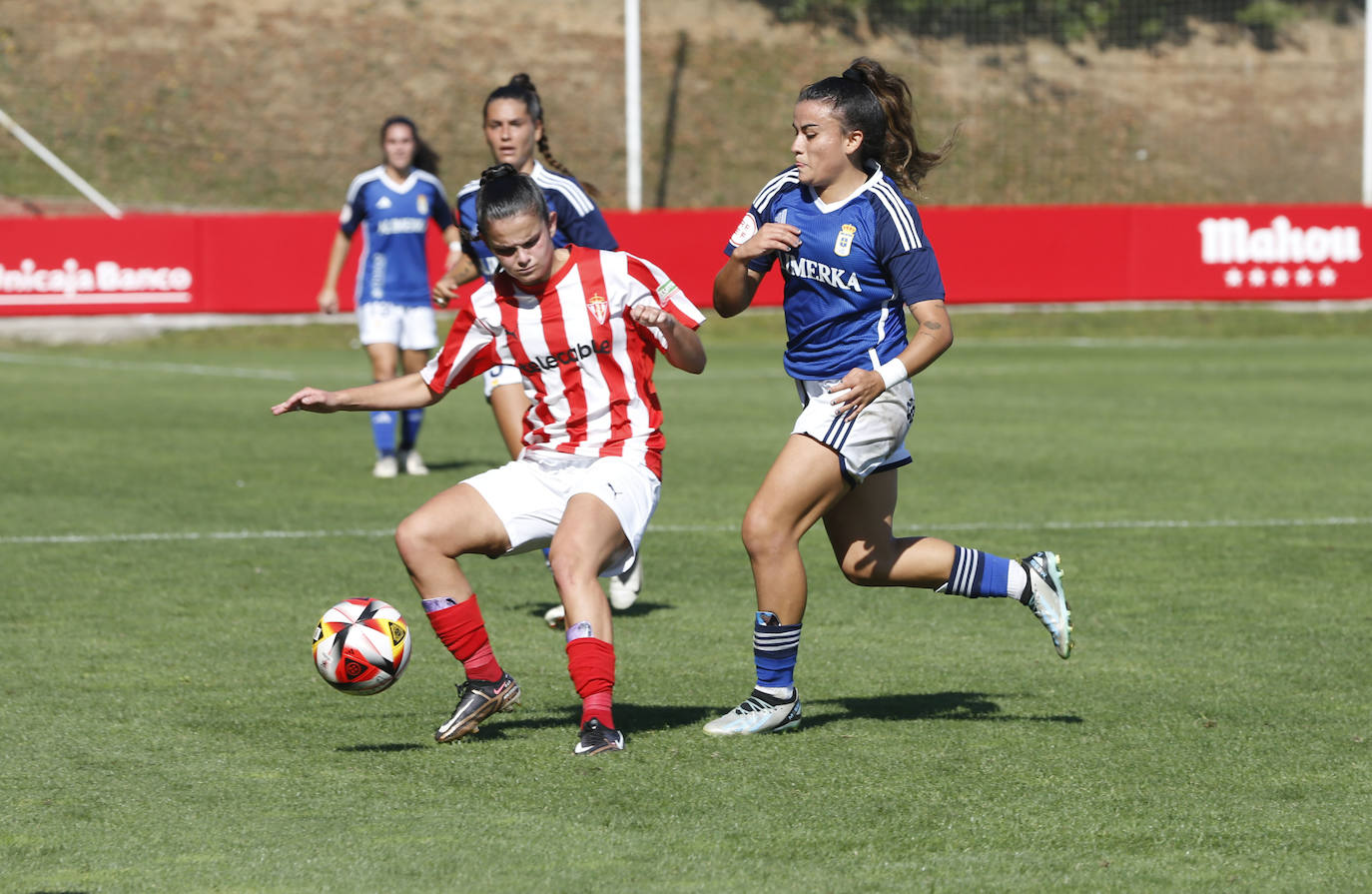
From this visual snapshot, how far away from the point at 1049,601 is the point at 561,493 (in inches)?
64.2

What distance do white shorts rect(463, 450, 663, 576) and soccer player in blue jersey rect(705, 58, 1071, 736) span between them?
0.35 meters

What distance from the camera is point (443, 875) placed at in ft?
13.2

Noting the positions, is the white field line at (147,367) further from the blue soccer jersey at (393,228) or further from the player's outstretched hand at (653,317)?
the player's outstretched hand at (653,317)

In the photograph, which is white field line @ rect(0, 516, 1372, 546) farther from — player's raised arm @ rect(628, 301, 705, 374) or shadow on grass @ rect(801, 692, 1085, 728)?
player's raised arm @ rect(628, 301, 705, 374)

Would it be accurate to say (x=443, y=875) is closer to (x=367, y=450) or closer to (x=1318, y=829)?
(x=1318, y=829)

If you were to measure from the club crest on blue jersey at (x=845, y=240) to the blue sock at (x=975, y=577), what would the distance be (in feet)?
3.55

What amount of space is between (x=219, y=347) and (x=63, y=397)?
692 cm

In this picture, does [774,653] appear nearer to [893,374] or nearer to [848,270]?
[893,374]

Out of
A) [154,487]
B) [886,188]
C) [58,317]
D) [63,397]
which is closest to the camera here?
[886,188]

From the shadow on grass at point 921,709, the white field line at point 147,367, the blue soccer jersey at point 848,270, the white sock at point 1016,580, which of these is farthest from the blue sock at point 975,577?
the white field line at point 147,367

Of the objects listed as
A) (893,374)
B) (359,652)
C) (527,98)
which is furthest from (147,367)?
A: (893,374)

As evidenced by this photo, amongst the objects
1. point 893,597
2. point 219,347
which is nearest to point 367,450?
point 893,597

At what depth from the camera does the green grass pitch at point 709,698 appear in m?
4.18

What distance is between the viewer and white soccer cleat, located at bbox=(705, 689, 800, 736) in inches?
211
